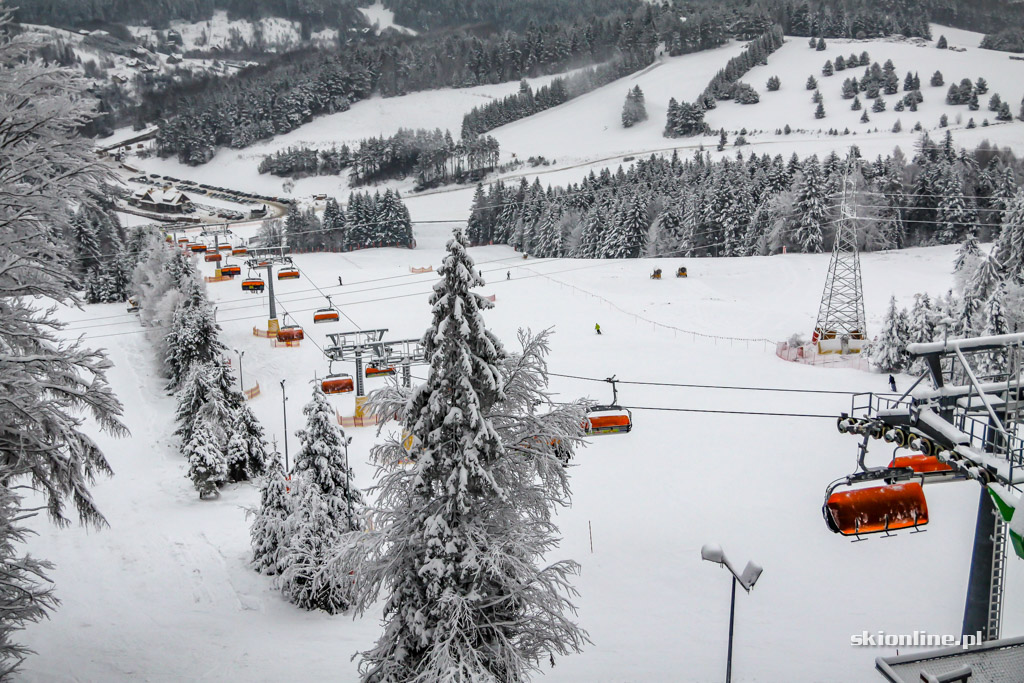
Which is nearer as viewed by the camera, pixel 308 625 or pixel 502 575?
pixel 502 575

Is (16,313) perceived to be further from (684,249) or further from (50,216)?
(684,249)

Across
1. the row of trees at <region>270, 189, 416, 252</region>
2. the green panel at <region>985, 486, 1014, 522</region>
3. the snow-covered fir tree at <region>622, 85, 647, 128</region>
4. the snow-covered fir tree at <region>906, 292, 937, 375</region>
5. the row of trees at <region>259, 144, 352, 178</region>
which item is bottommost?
the snow-covered fir tree at <region>906, 292, 937, 375</region>

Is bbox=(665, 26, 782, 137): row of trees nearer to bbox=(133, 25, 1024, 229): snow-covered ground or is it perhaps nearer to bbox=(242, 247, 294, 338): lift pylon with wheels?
bbox=(133, 25, 1024, 229): snow-covered ground

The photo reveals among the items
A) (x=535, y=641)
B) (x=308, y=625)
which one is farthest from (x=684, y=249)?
(x=535, y=641)

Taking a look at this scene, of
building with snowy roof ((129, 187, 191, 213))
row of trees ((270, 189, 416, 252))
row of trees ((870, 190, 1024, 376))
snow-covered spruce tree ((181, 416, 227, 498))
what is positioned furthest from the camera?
building with snowy roof ((129, 187, 191, 213))

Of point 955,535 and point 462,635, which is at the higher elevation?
point 462,635

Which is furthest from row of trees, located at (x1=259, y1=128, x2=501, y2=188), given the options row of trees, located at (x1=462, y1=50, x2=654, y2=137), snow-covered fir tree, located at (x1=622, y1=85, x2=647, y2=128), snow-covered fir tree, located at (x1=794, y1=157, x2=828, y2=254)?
snow-covered fir tree, located at (x1=794, y1=157, x2=828, y2=254)

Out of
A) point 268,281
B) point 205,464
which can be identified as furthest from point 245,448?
point 268,281

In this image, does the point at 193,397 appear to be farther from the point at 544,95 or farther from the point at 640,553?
the point at 544,95
